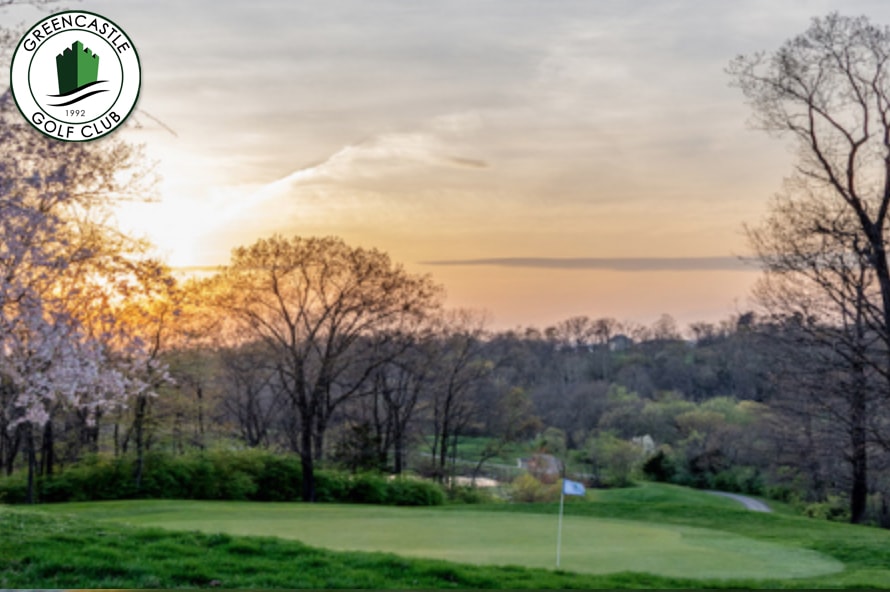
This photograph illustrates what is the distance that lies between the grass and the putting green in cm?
3

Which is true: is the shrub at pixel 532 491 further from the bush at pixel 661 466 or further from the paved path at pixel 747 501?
the paved path at pixel 747 501

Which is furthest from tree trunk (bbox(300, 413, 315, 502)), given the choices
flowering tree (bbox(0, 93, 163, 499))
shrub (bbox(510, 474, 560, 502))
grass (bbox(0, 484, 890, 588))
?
flowering tree (bbox(0, 93, 163, 499))

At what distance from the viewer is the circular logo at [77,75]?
26.9ft

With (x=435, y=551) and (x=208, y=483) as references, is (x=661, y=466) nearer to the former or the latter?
(x=208, y=483)

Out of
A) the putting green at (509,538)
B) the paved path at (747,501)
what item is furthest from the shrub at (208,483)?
the paved path at (747,501)

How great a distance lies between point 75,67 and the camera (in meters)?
8.76

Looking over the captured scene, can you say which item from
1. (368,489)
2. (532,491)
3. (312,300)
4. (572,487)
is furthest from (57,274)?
(532,491)

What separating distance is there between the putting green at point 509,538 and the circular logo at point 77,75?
4.97 meters

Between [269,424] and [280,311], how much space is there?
834 centimetres

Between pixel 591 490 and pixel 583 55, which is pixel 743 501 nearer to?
pixel 591 490

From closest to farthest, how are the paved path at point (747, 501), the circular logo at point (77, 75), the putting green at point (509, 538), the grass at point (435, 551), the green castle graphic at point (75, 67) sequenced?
the grass at point (435, 551)
the circular logo at point (77, 75)
the green castle graphic at point (75, 67)
the putting green at point (509, 538)
the paved path at point (747, 501)

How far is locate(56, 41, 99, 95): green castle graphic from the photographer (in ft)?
28.5

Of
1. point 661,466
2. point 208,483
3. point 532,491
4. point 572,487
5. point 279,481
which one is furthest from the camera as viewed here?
point 661,466

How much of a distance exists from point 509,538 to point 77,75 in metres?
7.05
